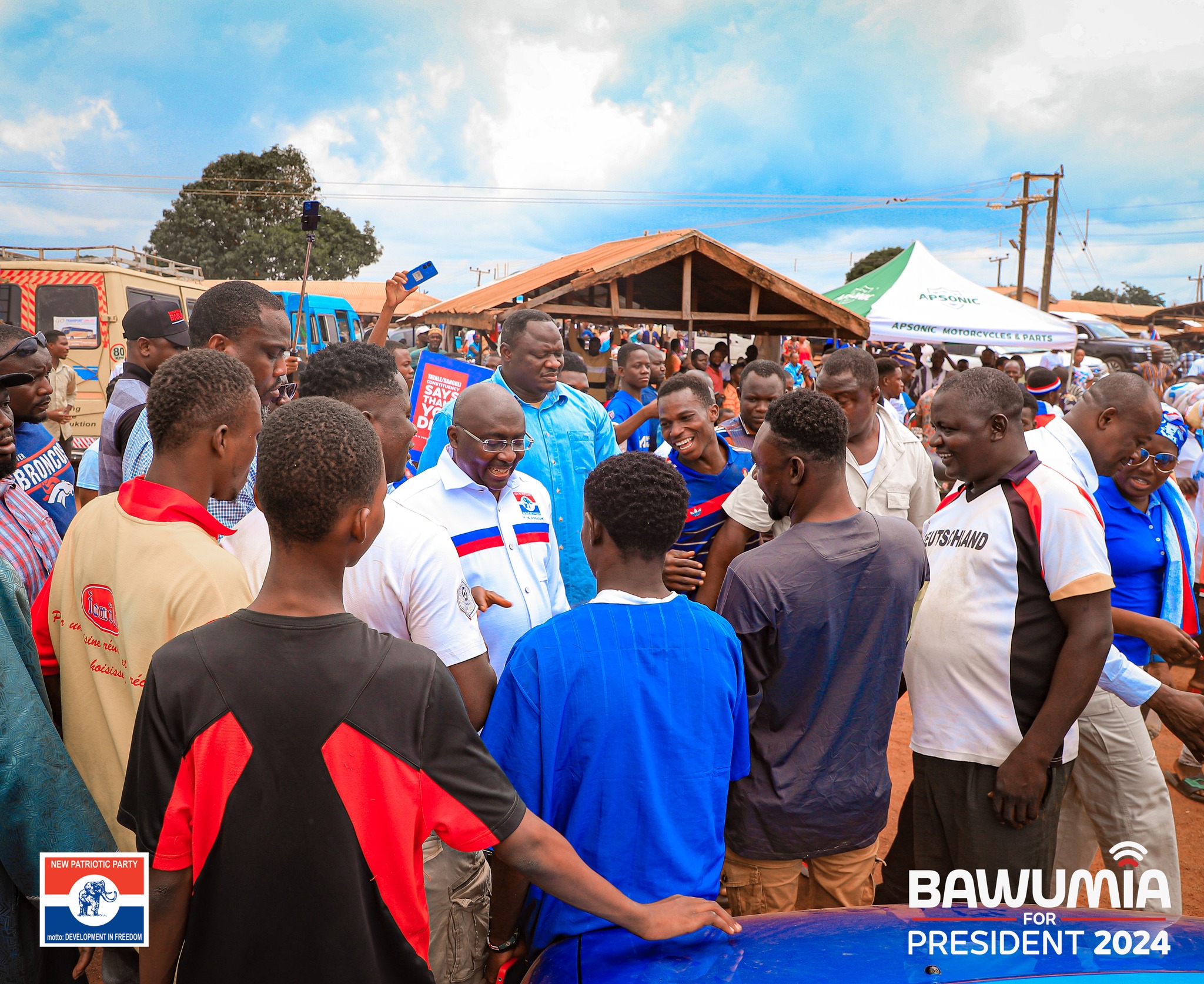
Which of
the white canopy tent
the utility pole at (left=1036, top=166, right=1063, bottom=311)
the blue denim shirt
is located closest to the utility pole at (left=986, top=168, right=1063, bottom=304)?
the utility pole at (left=1036, top=166, right=1063, bottom=311)

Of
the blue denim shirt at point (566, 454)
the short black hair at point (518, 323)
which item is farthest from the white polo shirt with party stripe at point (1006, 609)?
the short black hair at point (518, 323)

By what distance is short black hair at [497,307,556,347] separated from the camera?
15.2ft

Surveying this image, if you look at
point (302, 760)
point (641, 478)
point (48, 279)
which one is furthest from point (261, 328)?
point (48, 279)

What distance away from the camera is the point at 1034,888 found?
9.16 ft

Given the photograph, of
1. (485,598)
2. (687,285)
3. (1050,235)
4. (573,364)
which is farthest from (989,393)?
(1050,235)

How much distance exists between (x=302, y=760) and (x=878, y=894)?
281 centimetres

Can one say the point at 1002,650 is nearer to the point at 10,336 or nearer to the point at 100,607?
the point at 100,607

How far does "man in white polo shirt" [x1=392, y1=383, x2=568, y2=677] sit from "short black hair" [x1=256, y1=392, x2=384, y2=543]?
1.37 meters

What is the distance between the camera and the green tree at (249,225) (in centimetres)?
3972

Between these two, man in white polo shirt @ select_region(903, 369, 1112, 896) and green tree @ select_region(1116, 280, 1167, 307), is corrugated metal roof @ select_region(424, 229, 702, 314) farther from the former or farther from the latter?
green tree @ select_region(1116, 280, 1167, 307)

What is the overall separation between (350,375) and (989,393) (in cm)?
230

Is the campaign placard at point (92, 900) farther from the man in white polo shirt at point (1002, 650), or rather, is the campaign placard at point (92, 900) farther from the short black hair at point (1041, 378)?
the short black hair at point (1041, 378)

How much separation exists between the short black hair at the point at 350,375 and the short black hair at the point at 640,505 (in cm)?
107

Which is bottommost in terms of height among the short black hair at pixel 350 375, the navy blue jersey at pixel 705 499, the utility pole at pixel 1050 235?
the navy blue jersey at pixel 705 499
